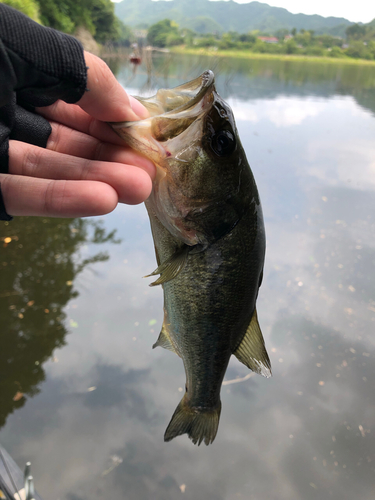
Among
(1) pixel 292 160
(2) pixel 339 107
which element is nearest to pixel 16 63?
(1) pixel 292 160

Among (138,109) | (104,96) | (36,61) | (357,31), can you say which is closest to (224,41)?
(357,31)

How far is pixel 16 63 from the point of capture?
2.71 ft

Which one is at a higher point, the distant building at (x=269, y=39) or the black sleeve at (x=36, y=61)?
the distant building at (x=269, y=39)

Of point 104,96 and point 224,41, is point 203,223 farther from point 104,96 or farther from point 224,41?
point 224,41

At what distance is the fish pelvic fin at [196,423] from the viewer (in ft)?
5.08

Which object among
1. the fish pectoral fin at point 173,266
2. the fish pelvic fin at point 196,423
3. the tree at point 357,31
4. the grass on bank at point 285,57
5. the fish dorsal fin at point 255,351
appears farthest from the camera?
the grass on bank at point 285,57

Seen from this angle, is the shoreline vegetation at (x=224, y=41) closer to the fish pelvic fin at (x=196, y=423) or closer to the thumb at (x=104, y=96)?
the thumb at (x=104, y=96)

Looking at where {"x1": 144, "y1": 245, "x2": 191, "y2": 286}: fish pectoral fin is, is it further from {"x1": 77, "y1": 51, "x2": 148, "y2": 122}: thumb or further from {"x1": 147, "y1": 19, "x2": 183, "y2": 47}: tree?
{"x1": 147, "y1": 19, "x2": 183, "y2": 47}: tree

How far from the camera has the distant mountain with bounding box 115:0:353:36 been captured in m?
59.0

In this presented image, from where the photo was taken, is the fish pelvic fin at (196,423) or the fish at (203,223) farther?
the fish pelvic fin at (196,423)

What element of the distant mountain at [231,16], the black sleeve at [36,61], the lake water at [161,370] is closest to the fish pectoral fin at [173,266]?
the black sleeve at [36,61]

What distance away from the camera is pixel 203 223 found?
120cm

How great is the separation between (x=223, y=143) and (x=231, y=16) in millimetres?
111611

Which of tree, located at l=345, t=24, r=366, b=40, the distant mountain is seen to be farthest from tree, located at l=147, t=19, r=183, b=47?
tree, located at l=345, t=24, r=366, b=40
